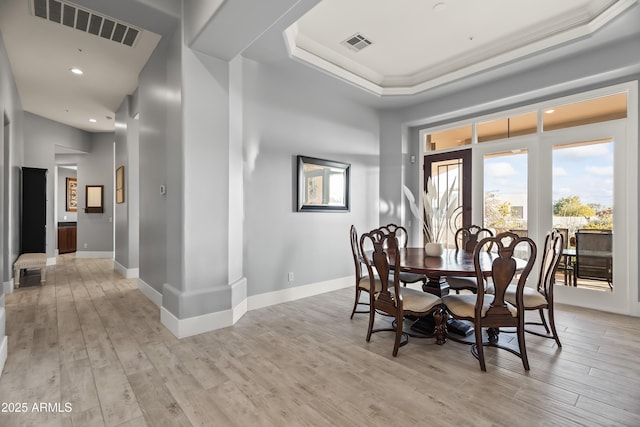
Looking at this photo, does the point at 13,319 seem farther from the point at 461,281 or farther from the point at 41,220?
the point at 461,281

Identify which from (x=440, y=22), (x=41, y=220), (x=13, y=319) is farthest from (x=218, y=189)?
(x=41, y=220)

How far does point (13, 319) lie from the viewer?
340 cm

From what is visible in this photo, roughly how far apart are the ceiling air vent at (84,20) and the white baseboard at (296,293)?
11.0ft

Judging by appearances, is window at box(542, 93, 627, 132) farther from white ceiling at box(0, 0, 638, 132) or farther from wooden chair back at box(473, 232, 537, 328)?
wooden chair back at box(473, 232, 537, 328)

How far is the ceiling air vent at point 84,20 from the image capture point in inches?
119

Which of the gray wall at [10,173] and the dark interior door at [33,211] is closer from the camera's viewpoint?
the gray wall at [10,173]

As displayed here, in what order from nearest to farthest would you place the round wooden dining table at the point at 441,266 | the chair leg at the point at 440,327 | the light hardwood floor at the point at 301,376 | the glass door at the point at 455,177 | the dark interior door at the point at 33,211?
the light hardwood floor at the point at 301,376 → the round wooden dining table at the point at 441,266 → the chair leg at the point at 440,327 → the glass door at the point at 455,177 → the dark interior door at the point at 33,211

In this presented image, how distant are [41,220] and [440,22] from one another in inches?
287

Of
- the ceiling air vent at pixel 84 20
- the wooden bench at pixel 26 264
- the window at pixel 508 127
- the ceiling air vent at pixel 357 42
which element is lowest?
the wooden bench at pixel 26 264

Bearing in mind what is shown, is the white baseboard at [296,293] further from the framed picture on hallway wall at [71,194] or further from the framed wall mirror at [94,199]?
the framed picture on hallway wall at [71,194]

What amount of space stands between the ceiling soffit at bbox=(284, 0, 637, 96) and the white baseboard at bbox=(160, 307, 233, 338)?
3098mm

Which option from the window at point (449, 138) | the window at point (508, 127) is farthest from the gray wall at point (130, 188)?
the window at point (508, 127)

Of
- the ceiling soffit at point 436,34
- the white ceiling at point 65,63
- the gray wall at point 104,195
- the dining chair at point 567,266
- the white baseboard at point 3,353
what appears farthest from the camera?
the gray wall at point 104,195

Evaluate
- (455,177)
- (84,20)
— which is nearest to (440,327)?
(455,177)
